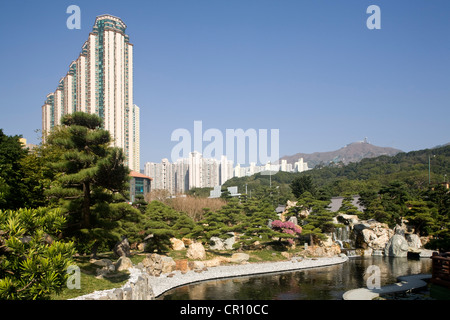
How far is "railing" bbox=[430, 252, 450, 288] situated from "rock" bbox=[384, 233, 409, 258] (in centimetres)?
1244

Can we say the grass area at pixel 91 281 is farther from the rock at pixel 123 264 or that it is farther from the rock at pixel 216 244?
the rock at pixel 216 244

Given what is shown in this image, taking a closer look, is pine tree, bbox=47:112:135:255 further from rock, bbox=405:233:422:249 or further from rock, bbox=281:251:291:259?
rock, bbox=405:233:422:249

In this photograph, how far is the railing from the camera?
906cm

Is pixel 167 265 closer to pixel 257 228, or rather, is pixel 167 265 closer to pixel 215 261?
pixel 215 261

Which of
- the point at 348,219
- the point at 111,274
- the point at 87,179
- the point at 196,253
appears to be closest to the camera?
the point at 87,179

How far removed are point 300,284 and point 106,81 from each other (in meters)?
39.0

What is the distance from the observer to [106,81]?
43281 millimetres

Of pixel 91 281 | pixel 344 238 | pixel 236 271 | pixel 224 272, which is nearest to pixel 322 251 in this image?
pixel 344 238

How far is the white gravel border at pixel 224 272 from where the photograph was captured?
1239cm

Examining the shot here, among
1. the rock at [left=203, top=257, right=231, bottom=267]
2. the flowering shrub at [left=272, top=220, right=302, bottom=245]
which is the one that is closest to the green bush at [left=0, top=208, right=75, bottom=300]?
the rock at [left=203, top=257, right=231, bottom=267]

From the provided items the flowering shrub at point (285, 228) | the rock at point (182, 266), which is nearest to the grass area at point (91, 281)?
the rock at point (182, 266)

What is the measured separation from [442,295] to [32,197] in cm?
1497
